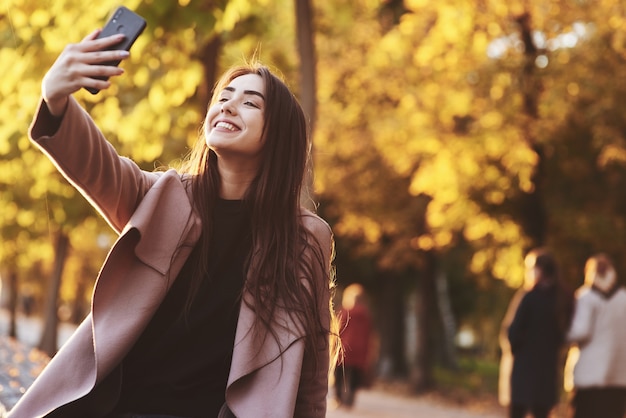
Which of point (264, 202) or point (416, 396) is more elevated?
point (264, 202)

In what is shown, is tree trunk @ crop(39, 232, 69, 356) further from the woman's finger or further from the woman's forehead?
the woman's finger

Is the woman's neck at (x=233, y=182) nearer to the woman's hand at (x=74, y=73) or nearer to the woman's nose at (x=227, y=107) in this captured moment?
the woman's nose at (x=227, y=107)

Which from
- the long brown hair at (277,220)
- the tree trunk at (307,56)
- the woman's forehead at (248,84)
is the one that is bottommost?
the long brown hair at (277,220)

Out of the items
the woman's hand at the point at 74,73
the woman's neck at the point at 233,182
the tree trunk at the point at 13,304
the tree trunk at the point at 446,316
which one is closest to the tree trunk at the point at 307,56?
the woman's neck at the point at 233,182

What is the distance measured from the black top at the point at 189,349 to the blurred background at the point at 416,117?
5.12 m

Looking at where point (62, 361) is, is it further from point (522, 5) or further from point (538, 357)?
point (522, 5)

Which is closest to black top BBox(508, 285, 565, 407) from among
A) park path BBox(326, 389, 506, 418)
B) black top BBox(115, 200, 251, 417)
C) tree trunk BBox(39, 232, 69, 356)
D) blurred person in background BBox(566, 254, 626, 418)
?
blurred person in background BBox(566, 254, 626, 418)

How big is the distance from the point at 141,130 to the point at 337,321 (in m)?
8.19

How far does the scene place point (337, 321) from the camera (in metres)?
3.97

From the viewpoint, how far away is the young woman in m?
3.23

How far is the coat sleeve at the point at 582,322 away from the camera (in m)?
11.4

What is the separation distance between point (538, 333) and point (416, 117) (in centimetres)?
1139

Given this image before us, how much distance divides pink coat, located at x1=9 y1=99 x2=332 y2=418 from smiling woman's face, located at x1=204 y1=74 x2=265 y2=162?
0.72ft

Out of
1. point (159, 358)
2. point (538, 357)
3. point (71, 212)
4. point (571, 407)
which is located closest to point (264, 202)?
point (159, 358)
